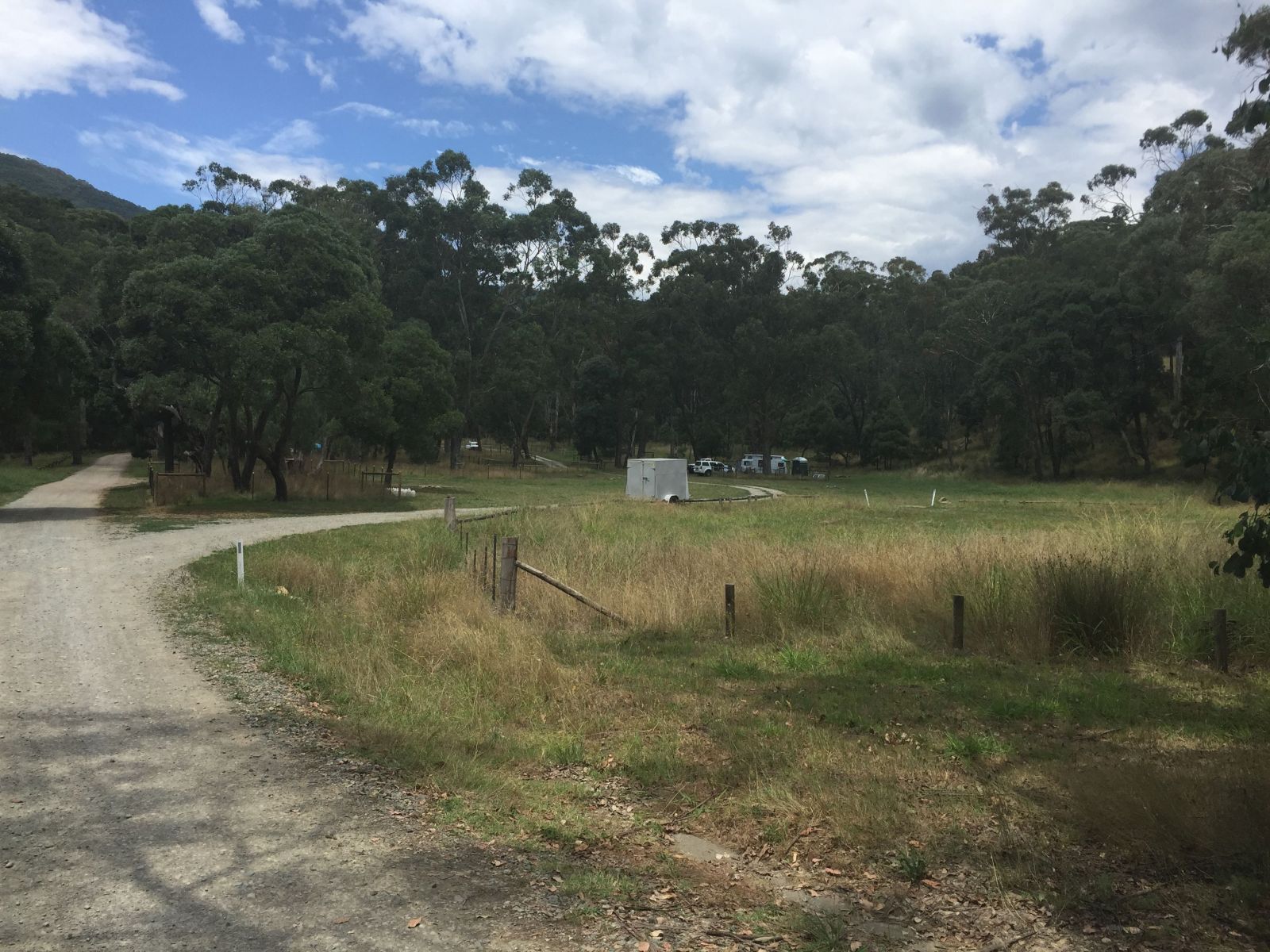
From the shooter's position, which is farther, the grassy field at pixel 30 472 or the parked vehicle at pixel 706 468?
the parked vehicle at pixel 706 468

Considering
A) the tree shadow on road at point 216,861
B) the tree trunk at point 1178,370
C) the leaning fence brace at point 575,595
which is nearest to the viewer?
the tree shadow on road at point 216,861

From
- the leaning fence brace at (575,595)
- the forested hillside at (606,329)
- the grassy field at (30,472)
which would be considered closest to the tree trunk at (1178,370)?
the forested hillside at (606,329)

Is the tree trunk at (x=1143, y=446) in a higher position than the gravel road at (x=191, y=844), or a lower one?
higher

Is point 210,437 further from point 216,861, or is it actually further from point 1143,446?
point 1143,446

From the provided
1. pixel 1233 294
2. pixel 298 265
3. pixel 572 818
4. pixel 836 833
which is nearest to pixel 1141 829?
pixel 836 833

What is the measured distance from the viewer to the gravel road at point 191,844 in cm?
387

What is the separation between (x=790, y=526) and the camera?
24672 mm

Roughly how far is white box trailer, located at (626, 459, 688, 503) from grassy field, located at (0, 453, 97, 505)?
22.9 m

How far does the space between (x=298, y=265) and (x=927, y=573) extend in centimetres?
2343

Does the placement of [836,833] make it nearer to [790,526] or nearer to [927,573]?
[927,573]

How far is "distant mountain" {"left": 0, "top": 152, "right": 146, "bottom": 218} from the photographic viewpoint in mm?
150000

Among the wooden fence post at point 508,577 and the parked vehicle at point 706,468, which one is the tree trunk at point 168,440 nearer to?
the wooden fence post at point 508,577

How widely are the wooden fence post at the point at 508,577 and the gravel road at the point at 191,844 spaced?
4103 millimetres

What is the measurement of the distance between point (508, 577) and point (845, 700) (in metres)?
5.10
